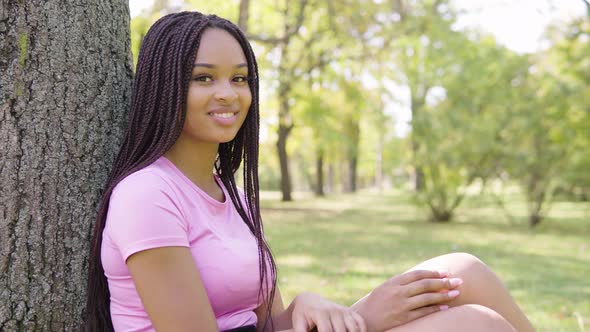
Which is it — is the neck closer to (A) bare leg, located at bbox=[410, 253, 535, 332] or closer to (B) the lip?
(B) the lip

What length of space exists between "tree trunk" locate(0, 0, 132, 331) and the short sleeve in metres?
0.34

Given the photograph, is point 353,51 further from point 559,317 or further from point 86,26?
point 86,26

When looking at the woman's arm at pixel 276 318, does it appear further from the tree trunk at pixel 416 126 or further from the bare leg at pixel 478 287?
the tree trunk at pixel 416 126

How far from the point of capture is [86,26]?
Answer: 2.19 metres

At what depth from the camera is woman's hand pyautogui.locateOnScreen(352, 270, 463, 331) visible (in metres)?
1.92

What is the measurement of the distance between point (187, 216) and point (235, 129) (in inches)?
14.7

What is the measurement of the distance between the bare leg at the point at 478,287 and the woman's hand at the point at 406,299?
0.39ft

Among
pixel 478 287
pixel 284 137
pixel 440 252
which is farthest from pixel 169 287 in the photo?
pixel 284 137

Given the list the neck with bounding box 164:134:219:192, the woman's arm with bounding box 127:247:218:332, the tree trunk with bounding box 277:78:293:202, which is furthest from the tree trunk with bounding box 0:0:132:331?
the tree trunk with bounding box 277:78:293:202

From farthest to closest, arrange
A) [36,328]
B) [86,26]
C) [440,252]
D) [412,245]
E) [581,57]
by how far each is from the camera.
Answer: [581,57] < [412,245] < [440,252] < [86,26] < [36,328]

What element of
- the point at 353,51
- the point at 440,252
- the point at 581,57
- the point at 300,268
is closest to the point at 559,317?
the point at 300,268

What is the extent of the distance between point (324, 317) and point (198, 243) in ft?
1.47

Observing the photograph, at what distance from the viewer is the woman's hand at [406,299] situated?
1.92 metres

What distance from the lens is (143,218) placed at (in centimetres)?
175
